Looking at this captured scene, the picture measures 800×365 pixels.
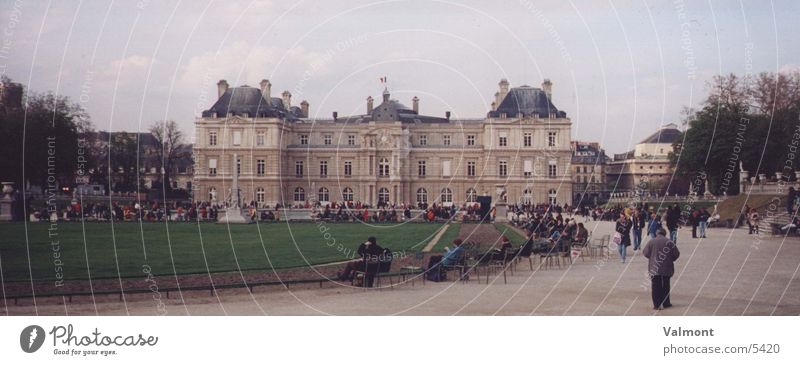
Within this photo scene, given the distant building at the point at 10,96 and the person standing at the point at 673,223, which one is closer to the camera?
the distant building at the point at 10,96

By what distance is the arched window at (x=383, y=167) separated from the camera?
3049 inches

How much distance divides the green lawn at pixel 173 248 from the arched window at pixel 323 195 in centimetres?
3899

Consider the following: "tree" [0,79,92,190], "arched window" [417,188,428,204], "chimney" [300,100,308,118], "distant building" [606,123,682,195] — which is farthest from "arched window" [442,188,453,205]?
"tree" [0,79,92,190]

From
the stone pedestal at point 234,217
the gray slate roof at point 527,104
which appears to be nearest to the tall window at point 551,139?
the gray slate roof at point 527,104

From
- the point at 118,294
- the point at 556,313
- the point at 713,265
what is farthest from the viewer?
the point at 713,265

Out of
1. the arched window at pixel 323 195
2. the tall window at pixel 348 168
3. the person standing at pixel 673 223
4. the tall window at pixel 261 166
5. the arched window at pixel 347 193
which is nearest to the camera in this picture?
the person standing at pixel 673 223

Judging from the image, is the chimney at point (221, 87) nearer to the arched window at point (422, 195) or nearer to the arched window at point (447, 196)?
the arched window at point (422, 195)

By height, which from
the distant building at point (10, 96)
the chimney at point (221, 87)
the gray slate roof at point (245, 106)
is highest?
the chimney at point (221, 87)

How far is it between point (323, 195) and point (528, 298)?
60782 millimetres
